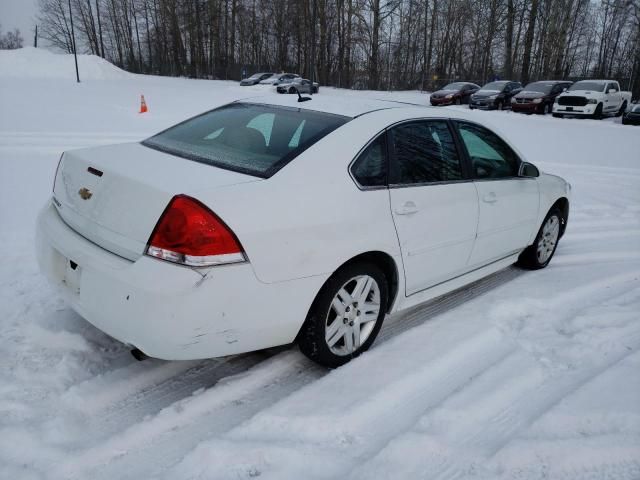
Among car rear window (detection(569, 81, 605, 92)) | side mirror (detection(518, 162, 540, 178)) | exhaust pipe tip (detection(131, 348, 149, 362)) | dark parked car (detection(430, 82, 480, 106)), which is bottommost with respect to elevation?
exhaust pipe tip (detection(131, 348, 149, 362))

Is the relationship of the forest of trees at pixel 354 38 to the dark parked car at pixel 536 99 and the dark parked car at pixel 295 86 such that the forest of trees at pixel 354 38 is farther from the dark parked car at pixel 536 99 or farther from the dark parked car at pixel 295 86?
the dark parked car at pixel 536 99

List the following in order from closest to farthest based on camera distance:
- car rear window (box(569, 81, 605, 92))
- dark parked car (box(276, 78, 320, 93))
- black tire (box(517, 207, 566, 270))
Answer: black tire (box(517, 207, 566, 270)) < car rear window (box(569, 81, 605, 92)) < dark parked car (box(276, 78, 320, 93))

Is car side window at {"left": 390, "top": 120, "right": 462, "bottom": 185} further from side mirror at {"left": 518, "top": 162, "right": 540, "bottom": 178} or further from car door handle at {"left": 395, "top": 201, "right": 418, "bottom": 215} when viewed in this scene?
side mirror at {"left": 518, "top": 162, "right": 540, "bottom": 178}

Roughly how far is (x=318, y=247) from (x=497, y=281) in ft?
8.26

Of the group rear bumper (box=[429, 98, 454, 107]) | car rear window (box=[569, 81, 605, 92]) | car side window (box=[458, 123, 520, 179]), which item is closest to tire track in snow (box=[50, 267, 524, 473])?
car side window (box=[458, 123, 520, 179])

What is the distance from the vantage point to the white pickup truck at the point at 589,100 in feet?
69.2

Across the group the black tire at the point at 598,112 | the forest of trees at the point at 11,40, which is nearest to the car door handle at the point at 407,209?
the black tire at the point at 598,112

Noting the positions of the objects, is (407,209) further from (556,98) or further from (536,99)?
(536,99)

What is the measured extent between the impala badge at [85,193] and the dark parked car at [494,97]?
2380 cm

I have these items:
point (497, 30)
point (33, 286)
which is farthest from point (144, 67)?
point (33, 286)

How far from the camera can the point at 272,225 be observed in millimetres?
2391

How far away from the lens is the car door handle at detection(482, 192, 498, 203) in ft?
12.0

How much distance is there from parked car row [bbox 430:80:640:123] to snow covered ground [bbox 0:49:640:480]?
1965 cm

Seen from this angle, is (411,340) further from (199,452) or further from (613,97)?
(613,97)
